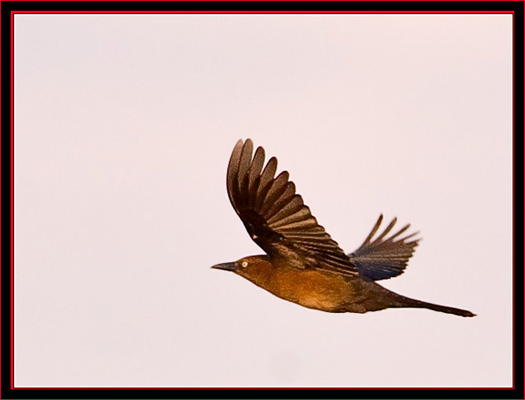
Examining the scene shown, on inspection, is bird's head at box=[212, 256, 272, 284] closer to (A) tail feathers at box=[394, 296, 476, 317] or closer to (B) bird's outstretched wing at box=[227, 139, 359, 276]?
(B) bird's outstretched wing at box=[227, 139, 359, 276]

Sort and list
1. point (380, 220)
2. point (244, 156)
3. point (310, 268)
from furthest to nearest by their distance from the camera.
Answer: point (380, 220) → point (310, 268) → point (244, 156)

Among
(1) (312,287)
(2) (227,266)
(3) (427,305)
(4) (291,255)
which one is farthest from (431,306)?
(2) (227,266)

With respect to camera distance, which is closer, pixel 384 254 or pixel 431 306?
pixel 431 306

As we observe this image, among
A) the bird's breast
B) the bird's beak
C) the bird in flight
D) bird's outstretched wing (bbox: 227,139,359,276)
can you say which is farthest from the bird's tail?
the bird's beak

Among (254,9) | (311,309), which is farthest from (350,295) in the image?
(254,9)

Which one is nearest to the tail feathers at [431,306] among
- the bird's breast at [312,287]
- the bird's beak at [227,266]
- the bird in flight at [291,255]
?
the bird in flight at [291,255]

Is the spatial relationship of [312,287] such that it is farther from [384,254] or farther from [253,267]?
[384,254]

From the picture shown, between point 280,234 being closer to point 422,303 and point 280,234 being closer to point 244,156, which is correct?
point 244,156
